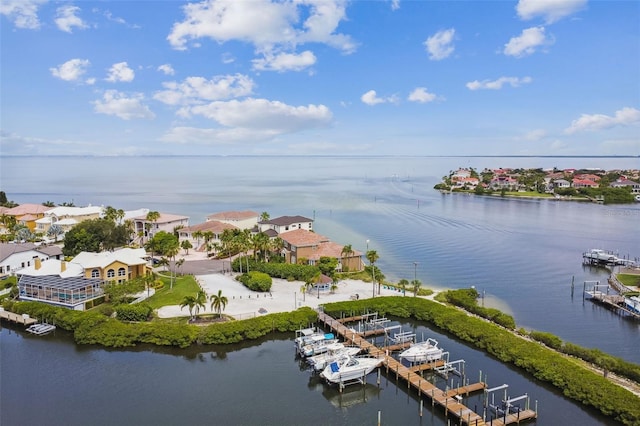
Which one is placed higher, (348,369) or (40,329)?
(40,329)

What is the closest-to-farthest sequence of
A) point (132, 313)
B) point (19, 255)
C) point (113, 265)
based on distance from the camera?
point (132, 313) < point (113, 265) < point (19, 255)

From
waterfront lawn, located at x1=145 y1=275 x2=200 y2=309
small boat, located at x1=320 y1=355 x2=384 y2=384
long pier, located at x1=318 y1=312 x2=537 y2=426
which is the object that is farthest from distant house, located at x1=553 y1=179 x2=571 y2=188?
small boat, located at x1=320 y1=355 x2=384 y2=384

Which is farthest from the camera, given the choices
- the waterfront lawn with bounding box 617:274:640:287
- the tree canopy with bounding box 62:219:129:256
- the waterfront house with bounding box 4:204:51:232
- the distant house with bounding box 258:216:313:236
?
the waterfront house with bounding box 4:204:51:232

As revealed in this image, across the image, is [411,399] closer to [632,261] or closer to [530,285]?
[530,285]

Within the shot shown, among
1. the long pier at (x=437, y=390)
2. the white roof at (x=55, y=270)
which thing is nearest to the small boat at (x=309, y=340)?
the long pier at (x=437, y=390)

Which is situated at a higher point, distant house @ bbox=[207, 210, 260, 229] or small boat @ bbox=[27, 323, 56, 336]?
distant house @ bbox=[207, 210, 260, 229]

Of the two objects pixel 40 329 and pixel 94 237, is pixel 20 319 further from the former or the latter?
pixel 94 237

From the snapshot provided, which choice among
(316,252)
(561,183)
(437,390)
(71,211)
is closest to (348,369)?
(437,390)

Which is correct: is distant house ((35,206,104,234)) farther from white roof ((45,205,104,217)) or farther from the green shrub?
the green shrub

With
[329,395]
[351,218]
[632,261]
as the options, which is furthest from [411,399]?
[351,218]
